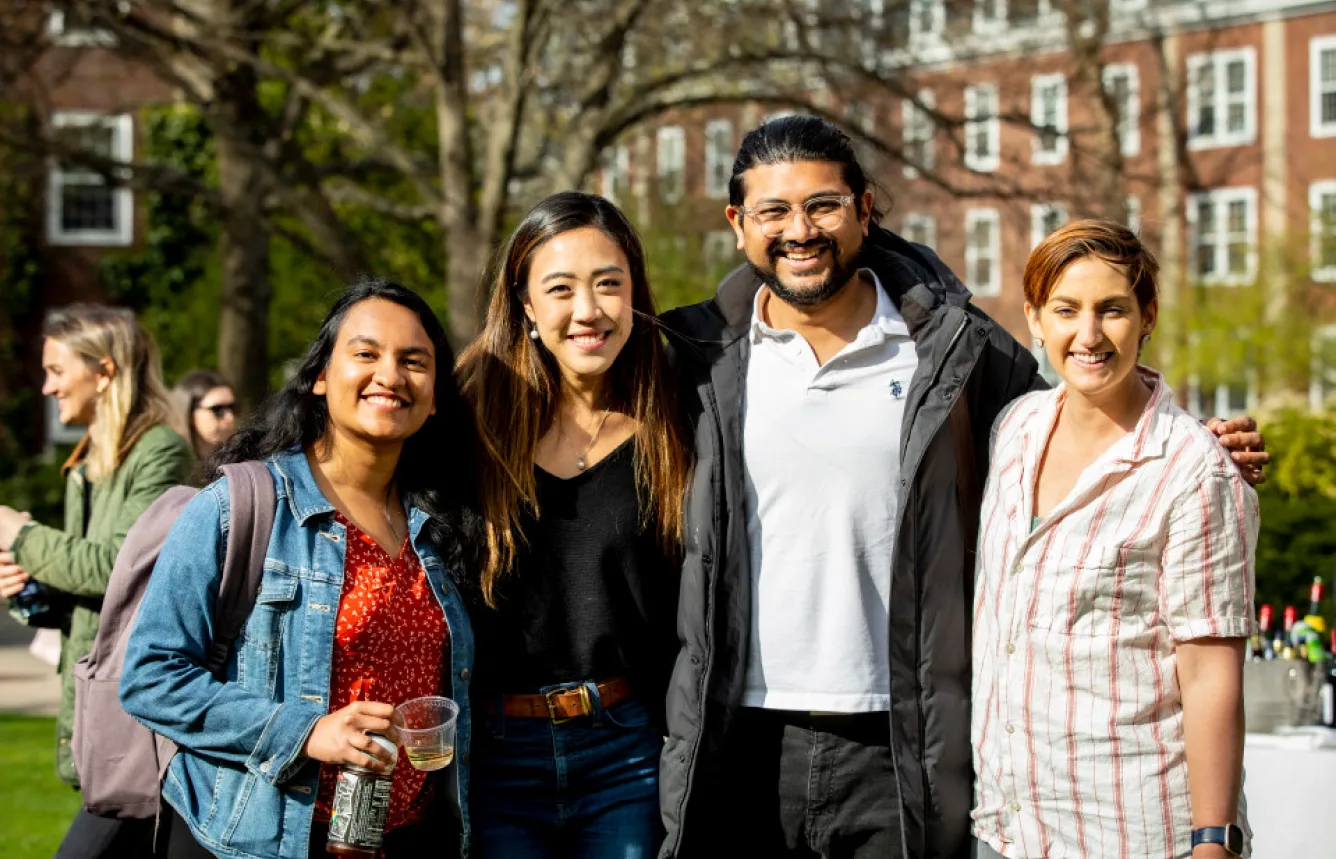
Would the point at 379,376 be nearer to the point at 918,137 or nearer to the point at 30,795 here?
the point at 30,795

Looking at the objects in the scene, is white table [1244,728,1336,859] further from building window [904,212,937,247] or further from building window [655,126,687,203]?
building window [655,126,687,203]

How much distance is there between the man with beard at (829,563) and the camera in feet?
11.3

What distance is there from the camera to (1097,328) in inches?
124

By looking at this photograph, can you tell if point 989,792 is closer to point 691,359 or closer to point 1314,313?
point 691,359

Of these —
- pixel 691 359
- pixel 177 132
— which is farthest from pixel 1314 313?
pixel 691 359

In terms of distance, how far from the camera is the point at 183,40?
1128 cm

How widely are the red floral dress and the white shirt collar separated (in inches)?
41.6

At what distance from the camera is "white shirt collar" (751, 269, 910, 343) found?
371 cm

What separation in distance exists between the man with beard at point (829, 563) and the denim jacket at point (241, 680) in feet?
2.89

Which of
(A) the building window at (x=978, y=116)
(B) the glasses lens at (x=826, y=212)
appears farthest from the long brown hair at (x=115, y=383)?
(A) the building window at (x=978, y=116)

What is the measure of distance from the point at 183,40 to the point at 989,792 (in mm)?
9786

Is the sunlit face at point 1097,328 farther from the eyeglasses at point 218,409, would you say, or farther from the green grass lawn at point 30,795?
the green grass lawn at point 30,795

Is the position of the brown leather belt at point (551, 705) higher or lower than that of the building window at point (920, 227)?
lower

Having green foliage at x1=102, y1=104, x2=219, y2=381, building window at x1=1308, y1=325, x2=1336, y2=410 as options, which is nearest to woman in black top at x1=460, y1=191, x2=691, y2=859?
building window at x1=1308, y1=325, x2=1336, y2=410
